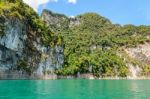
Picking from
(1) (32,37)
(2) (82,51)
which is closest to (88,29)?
(2) (82,51)

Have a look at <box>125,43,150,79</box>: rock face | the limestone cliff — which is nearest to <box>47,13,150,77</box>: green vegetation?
<box>125,43,150,79</box>: rock face

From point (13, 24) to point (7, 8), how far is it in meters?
4.52

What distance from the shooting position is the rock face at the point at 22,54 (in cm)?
8805

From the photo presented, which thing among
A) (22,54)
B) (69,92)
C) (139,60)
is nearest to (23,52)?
(22,54)

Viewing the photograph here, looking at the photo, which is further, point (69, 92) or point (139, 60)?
point (139, 60)

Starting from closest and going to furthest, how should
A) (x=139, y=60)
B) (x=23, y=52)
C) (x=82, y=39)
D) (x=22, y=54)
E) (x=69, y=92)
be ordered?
(x=69, y=92)
(x=22, y=54)
(x=23, y=52)
(x=139, y=60)
(x=82, y=39)

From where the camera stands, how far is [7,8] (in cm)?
9000

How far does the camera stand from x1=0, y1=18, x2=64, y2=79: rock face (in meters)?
88.1

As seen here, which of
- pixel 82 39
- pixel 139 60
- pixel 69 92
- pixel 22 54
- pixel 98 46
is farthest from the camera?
pixel 82 39

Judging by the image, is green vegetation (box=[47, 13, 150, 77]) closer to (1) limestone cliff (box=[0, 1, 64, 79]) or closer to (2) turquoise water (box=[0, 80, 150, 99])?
(1) limestone cliff (box=[0, 1, 64, 79])

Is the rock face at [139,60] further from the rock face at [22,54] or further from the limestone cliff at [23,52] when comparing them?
the rock face at [22,54]

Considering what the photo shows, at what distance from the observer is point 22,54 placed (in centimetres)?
9638

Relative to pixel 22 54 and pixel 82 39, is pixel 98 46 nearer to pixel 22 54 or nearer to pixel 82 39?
pixel 82 39

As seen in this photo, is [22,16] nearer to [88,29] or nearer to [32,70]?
[32,70]
